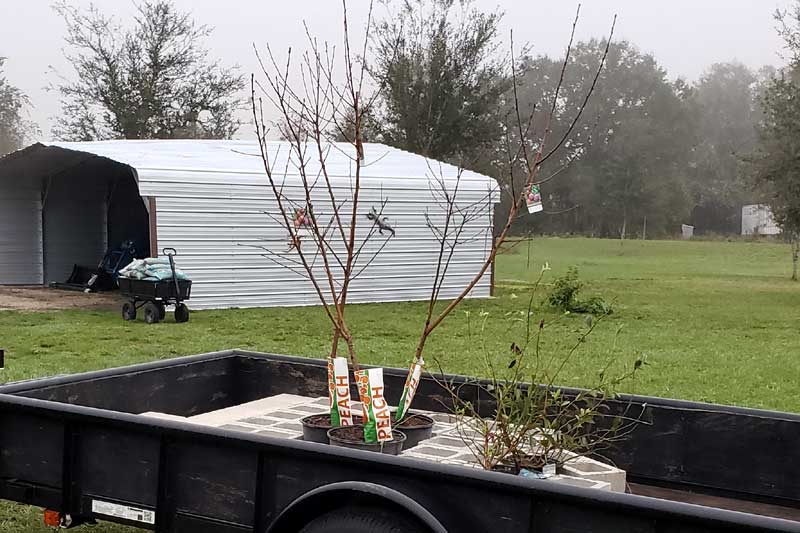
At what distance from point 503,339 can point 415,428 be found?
343 inches

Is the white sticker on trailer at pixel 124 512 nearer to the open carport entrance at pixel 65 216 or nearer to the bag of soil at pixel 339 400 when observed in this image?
the bag of soil at pixel 339 400

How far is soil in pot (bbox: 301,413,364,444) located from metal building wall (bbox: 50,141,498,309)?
11589 millimetres

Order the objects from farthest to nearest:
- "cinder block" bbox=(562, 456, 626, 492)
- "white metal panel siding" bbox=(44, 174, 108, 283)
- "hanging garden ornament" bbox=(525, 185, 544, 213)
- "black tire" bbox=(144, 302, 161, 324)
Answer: "white metal panel siding" bbox=(44, 174, 108, 283) → "black tire" bbox=(144, 302, 161, 324) → "hanging garden ornament" bbox=(525, 185, 544, 213) → "cinder block" bbox=(562, 456, 626, 492)

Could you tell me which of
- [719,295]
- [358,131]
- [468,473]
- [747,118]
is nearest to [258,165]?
[719,295]

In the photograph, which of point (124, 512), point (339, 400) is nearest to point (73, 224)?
point (339, 400)

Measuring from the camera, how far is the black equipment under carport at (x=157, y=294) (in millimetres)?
14281

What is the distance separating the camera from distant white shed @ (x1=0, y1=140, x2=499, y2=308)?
54.2 feet

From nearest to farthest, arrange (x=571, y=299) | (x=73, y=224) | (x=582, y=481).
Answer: (x=582, y=481) → (x=571, y=299) → (x=73, y=224)

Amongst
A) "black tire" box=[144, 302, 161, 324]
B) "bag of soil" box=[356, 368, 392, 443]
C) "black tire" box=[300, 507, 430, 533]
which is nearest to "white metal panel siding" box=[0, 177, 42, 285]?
"black tire" box=[144, 302, 161, 324]

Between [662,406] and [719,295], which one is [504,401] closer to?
[662,406]

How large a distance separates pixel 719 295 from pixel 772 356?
1082cm

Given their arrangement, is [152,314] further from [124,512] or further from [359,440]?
[124,512]

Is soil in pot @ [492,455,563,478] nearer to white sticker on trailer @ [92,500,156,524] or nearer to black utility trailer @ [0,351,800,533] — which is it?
black utility trailer @ [0,351,800,533]

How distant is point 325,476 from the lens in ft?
9.69
